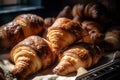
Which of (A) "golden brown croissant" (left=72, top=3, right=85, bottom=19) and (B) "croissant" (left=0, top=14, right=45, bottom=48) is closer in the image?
(B) "croissant" (left=0, top=14, right=45, bottom=48)

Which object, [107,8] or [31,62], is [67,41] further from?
[107,8]

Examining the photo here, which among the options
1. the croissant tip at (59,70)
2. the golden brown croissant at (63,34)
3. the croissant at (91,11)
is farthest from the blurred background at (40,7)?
the croissant tip at (59,70)

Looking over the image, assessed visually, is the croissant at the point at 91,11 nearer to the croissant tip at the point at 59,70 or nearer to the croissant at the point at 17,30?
the croissant at the point at 17,30

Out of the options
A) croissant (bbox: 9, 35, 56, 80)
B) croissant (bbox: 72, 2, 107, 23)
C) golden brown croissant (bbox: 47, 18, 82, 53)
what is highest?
croissant (bbox: 72, 2, 107, 23)

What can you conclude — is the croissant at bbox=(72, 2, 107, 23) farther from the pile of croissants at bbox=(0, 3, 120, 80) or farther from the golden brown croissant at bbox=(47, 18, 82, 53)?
the golden brown croissant at bbox=(47, 18, 82, 53)

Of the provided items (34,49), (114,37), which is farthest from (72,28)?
(114,37)

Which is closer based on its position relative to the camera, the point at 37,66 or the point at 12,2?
the point at 37,66

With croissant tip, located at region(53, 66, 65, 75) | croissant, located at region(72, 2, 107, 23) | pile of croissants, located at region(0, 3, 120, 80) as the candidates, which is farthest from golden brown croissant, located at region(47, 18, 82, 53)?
croissant, located at region(72, 2, 107, 23)
